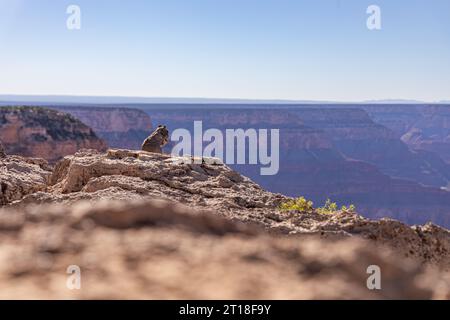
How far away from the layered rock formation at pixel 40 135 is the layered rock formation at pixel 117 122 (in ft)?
126

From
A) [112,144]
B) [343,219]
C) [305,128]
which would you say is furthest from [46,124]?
[305,128]

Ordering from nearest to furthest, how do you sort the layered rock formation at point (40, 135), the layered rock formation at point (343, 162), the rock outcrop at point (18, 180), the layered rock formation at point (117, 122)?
the rock outcrop at point (18, 180), the layered rock formation at point (40, 135), the layered rock formation at point (117, 122), the layered rock formation at point (343, 162)

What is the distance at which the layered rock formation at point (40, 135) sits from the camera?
45.6 meters

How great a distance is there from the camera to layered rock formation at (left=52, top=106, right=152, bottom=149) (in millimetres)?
88062

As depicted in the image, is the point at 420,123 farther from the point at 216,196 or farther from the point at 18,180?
the point at 216,196

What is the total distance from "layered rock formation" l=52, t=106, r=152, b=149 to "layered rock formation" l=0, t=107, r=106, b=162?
3851 centimetres

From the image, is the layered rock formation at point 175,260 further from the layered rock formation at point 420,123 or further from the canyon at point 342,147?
the layered rock formation at point 420,123

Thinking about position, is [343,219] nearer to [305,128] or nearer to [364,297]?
[364,297]

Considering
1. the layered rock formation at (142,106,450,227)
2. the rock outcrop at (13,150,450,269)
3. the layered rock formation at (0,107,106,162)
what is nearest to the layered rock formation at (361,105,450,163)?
the layered rock formation at (142,106,450,227)

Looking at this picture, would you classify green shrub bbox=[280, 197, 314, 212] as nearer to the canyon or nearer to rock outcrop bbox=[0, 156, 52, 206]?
rock outcrop bbox=[0, 156, 52, 206]

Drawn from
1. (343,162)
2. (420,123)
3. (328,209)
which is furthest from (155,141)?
(420,123)

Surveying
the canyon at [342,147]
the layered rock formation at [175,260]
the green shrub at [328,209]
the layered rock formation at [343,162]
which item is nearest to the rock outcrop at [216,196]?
the green shrub at [328,209]
